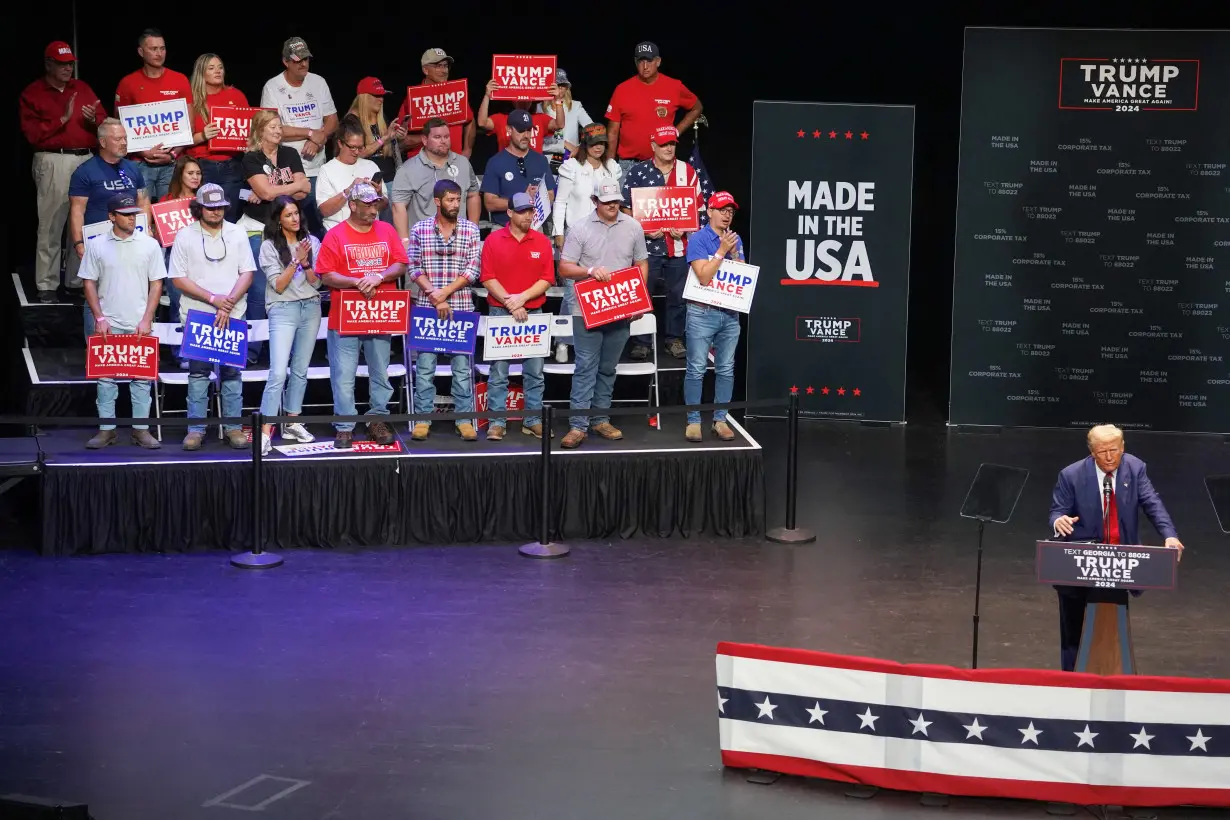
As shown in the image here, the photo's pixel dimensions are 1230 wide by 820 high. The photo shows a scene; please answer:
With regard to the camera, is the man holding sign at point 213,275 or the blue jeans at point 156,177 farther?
the blue jeans at point 156,177

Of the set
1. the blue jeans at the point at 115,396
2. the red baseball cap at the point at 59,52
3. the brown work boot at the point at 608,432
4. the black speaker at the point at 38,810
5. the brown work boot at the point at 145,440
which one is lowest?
the black speaker at the point at 38,810

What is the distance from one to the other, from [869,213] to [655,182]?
2479 millimetres

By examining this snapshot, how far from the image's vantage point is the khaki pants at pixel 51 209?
13.6 m

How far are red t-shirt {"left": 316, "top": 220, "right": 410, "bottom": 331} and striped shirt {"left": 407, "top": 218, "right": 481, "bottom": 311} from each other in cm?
24

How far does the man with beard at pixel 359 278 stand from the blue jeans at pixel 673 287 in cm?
263

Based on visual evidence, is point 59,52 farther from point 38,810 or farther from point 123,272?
point 38,810

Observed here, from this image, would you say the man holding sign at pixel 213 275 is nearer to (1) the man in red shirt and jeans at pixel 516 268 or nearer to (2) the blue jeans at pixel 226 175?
(2) the blue jeans at pixel 226 175

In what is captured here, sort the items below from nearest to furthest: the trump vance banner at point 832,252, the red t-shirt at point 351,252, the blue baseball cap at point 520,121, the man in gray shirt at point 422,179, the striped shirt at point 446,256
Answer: the red t-shirt at point 351,252
the striped shirt at point 446,256
the man in gray shirt at point 422,179
the blue baseball cap at point 520,121
the trump vance banner at point 832,252

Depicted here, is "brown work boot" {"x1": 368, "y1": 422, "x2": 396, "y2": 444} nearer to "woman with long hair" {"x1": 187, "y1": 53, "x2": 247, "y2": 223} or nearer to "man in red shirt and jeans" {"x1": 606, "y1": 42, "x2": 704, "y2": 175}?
"woman with long hair" {"x1": 187, "y1": 53, "x2": 247, "y2": 223}

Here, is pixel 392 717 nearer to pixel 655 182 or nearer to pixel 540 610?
pixel 540 610

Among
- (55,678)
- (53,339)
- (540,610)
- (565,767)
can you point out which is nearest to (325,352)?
(53,339)

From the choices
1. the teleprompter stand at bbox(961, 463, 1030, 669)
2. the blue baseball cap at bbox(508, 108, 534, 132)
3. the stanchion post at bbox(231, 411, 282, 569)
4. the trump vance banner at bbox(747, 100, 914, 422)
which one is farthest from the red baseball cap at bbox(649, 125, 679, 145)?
the teleprompter stand at bbox(961, 463, 1030, 669)

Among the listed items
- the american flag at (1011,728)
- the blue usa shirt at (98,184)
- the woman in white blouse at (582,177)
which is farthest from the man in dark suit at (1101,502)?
the blue usa shirt at (98,184)

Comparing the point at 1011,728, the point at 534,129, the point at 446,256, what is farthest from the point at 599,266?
the point at 1011,728
